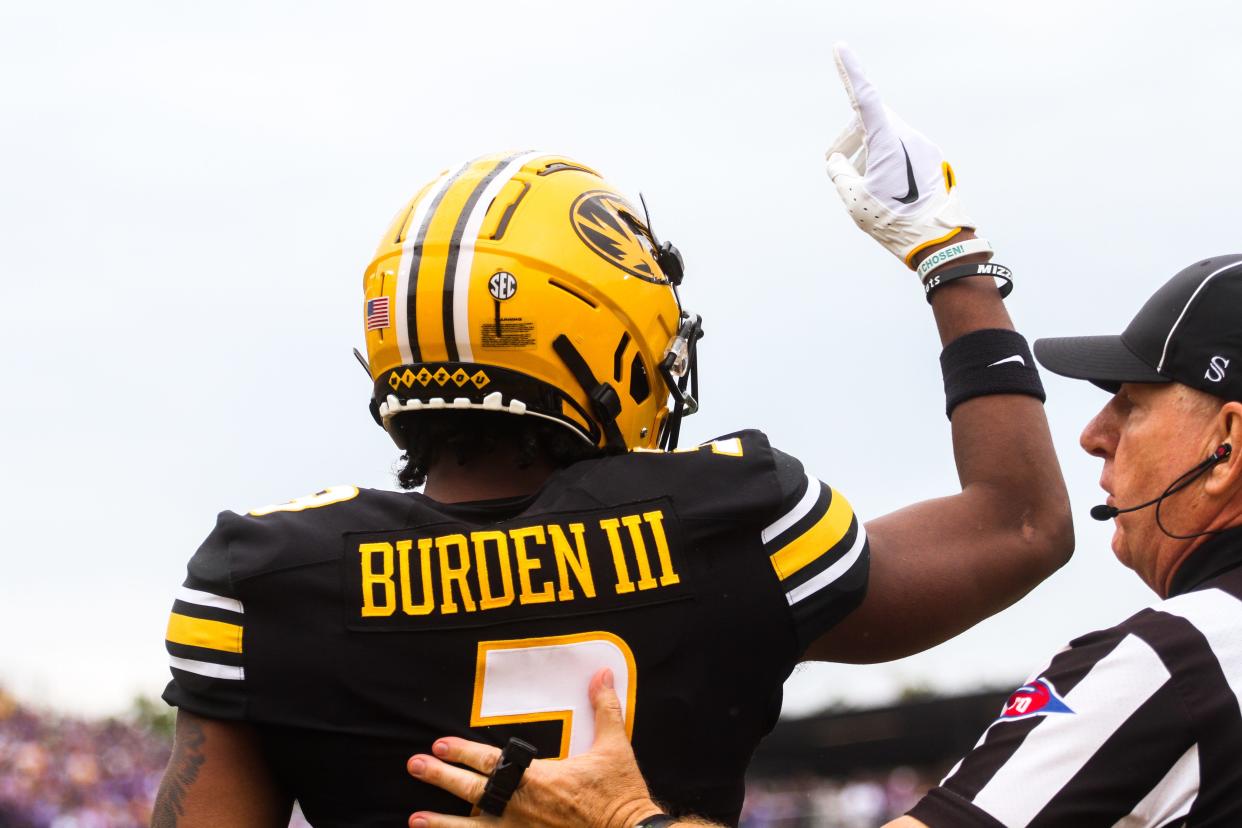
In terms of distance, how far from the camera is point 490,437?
2900mm

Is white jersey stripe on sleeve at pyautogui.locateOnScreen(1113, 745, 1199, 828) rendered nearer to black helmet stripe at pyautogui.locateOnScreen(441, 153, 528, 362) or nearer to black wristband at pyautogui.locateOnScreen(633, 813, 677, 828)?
black wristband at pyautogui.locateOnScreen(633, 813, 677, 828)

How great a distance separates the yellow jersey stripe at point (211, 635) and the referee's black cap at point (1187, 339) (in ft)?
5.09

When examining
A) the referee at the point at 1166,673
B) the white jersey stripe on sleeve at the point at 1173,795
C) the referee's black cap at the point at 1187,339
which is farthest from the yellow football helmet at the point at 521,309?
the white jersey stripe on sleeve at the point at 1173,795

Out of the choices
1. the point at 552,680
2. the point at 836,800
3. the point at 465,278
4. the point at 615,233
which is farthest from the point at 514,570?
the point at 836,800

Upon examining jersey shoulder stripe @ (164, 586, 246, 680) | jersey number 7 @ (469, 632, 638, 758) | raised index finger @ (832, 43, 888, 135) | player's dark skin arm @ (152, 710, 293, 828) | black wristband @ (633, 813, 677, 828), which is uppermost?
raised index finger @ (832, 43, 888, 135)

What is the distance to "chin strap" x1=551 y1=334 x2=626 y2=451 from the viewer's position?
9.54 ft

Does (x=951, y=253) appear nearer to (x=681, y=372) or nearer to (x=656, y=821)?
(x=681, y=372)

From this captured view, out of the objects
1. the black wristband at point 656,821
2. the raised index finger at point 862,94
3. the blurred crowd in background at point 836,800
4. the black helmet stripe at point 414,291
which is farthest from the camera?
the blurred crowd in background at point 836,800

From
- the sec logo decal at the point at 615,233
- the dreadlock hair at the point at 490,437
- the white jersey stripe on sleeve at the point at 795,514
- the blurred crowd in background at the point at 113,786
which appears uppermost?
the sec logo decal at the point at 615,233

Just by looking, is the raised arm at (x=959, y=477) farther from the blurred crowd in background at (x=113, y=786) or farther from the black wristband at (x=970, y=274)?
the blurred crowd in background at (x=113, y=786)

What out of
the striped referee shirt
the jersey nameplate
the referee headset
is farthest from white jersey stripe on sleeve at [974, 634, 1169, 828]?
the jersey nameplate

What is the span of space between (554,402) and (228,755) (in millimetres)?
848

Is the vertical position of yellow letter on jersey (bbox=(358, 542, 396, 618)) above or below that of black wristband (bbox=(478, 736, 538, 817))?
above

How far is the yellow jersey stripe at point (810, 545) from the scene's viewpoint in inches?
104
